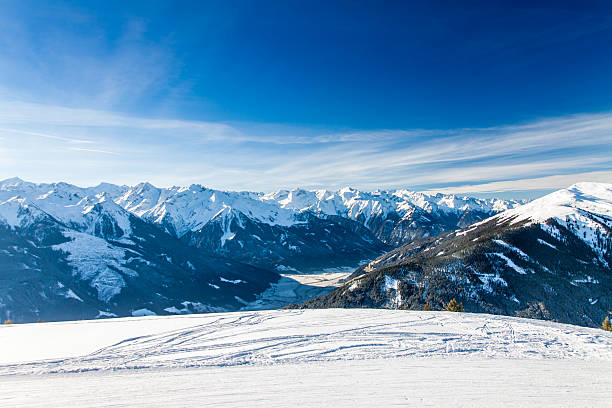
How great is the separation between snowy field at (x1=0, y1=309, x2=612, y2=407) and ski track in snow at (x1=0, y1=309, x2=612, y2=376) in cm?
10

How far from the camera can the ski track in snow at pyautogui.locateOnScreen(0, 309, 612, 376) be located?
702 inches

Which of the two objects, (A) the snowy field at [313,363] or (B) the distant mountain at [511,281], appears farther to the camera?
(B) the distant mountain at [511,281]

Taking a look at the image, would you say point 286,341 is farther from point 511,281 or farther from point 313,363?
point 511,281

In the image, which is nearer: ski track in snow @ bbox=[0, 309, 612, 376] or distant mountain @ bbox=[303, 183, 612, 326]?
ski track in snow @ bbox=[0, 309, 612, 376]

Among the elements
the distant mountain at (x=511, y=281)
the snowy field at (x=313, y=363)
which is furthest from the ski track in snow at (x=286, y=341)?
the distant mountain at (x=511, y=281)

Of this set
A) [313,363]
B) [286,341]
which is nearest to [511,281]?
[286,341]

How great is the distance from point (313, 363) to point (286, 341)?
3.71 meters

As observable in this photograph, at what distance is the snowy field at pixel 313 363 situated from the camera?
13.4m

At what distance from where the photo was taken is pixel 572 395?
531 inches

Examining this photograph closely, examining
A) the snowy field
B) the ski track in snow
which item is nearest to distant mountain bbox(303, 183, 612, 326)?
the ski track in snow

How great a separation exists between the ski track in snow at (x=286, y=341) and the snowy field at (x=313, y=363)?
99 millimetres

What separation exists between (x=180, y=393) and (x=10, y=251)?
252566 millimetres

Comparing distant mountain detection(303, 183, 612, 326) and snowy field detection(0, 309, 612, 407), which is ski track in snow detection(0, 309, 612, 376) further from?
distant mountain detection(303, 183, 612, 326)

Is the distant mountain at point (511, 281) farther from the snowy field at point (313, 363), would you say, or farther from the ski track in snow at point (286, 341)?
the snowy field at point (313, 363)
